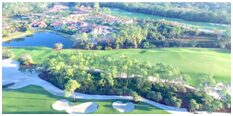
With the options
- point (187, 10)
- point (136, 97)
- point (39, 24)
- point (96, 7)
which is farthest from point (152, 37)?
point (39, 24)

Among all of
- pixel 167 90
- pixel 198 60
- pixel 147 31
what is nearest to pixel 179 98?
pixel 167 90

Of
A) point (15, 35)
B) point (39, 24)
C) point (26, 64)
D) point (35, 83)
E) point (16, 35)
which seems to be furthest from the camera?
point (39, 24)

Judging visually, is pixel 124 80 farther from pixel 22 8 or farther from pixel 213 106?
pixel 22 8

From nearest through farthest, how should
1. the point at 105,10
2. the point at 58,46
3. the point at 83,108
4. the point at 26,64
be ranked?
the point at 83,108 < the point at 26,64 < the point at 58,46 < the point at 105,10

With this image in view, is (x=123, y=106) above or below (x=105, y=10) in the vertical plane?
below

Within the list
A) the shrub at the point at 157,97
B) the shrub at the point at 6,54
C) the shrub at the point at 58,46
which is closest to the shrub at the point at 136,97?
the shrub at the point at 157,97

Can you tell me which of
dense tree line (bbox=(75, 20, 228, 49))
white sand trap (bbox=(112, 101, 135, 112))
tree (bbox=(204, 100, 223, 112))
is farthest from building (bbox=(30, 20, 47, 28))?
tree (bbox=(204, 100, 223, 112))
